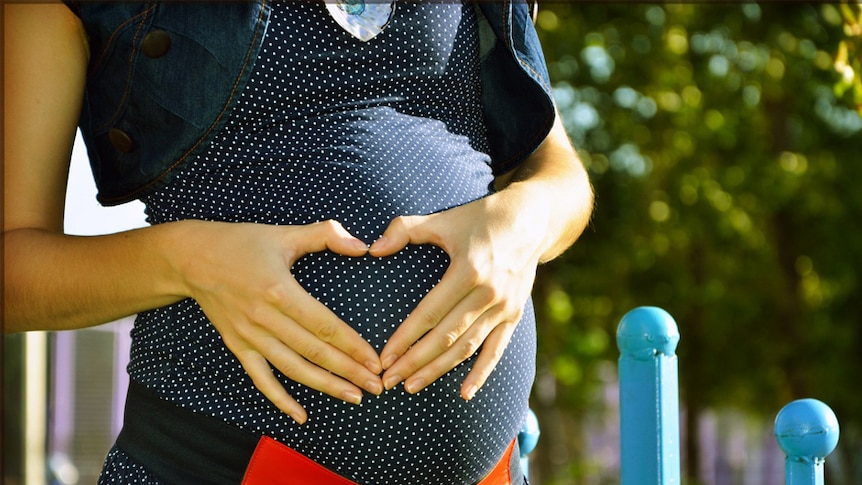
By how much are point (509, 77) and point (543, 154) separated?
0.37ft

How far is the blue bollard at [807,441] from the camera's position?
1452 mm

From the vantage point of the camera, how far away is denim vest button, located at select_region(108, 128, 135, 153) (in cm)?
114

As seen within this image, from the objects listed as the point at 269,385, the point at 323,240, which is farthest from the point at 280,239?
the point at 269,385

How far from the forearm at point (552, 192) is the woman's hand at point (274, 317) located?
24 cm

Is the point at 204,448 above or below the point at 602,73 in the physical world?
above

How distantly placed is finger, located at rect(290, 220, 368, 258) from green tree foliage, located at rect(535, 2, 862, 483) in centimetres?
571

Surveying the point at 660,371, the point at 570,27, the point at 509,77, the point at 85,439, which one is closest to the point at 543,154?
the point at 509,77

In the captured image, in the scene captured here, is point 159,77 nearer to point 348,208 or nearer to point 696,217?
point 348,208

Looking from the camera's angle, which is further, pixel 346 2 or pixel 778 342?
pixel 778 342

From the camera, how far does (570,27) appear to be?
6.74m

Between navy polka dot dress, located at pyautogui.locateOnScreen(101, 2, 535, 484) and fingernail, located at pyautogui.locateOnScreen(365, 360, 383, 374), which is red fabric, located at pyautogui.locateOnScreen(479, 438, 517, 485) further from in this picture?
fingernail, located at pyautogui.locateOnScreen(365, 360, 383, 374)

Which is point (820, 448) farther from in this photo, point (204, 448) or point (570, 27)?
point (570, 27)

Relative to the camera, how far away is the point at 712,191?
7508 millimetres

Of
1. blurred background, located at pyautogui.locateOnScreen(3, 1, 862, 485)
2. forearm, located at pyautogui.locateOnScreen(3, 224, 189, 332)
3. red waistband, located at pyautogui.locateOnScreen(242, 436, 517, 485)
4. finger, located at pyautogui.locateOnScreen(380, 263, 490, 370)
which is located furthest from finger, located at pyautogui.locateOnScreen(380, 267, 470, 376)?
blurred background, located at pyautogui.locateOnScreen(3, 1, 862, 485)
